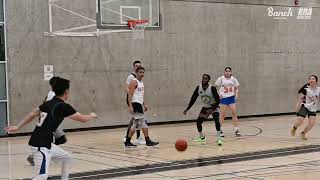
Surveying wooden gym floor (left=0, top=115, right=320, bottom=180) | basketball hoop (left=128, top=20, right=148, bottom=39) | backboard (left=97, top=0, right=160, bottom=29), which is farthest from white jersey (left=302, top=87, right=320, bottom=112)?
backboard (left=97, top=0, right=160, bottom=29)

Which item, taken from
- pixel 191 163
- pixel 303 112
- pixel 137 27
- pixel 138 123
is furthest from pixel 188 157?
pixel 137 27

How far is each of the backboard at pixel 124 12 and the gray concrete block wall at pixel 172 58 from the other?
32 centimetres

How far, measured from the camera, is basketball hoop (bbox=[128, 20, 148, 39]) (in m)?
20.2

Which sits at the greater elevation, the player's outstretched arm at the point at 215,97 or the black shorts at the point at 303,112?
the player's outstretched arm at the point at 215,97

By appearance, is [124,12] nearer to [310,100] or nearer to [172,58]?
A: [172,58]

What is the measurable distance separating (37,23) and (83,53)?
6.06 feet

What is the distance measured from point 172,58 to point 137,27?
1.86m

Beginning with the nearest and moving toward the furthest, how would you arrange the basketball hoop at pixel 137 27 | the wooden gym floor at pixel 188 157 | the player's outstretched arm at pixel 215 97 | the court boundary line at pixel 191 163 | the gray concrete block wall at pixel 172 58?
the wooden gym floor at pixel 188 157, the court boundary line at pixel 191 163, the player's outstretched arm at pixel 215 97, the gray concrete block wall at pixel 172 58, the basketball hoop at pixel 137 27

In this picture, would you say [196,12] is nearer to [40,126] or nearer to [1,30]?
[1,30]

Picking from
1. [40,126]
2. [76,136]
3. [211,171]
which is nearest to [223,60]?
[76,136]

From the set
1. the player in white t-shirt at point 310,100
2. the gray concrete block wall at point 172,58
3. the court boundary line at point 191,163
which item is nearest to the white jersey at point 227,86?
the player in white t-shirt at point 310,100

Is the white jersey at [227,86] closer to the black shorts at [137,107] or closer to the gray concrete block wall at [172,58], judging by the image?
the black shorts at [137,107]

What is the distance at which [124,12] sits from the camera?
20094 millimetres

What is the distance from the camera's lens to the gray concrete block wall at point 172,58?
18.4 meters
